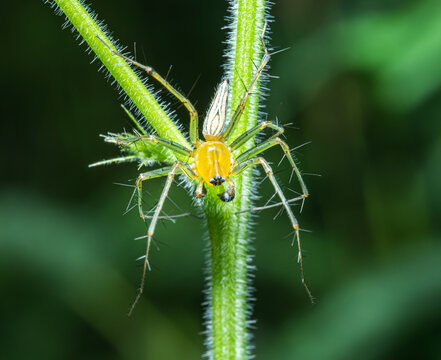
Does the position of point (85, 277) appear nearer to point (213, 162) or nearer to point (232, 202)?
point (232, 202)

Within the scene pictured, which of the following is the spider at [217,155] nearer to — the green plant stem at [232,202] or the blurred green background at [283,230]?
the green plant stem at [232,202]

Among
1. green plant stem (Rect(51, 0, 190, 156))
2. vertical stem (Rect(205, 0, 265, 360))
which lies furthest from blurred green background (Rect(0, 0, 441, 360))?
green plant stem (Rect(51, 0, 190, 156))

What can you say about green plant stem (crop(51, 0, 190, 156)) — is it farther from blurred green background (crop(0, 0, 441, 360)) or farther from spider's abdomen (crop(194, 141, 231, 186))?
blurred green background (crop(0, 0, 441, 360))

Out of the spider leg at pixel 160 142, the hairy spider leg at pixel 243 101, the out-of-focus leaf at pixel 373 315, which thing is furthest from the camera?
the out-of-focus leaf at pixel 373 315

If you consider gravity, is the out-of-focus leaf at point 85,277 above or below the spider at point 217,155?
above

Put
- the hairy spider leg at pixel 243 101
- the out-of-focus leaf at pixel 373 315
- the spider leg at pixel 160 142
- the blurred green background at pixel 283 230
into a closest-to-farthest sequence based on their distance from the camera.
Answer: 1. the spider leg at pixel 160 142
2. the hairy spider leg at pixel 243 101
3. the out-of-focus leaf at pixel 373 315
4. the blurred green background at pixel 283 230

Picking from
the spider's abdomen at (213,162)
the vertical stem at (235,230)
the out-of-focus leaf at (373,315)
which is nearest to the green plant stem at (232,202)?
the vertical stem at (235,230)

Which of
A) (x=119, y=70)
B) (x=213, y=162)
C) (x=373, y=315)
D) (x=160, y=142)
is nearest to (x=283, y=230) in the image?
(x=373, y=315)

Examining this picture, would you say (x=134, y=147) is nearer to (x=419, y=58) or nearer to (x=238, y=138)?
(x=238, y=138)

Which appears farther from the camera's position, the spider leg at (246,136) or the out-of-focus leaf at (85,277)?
the out-of-focus leaf at (85,277)
